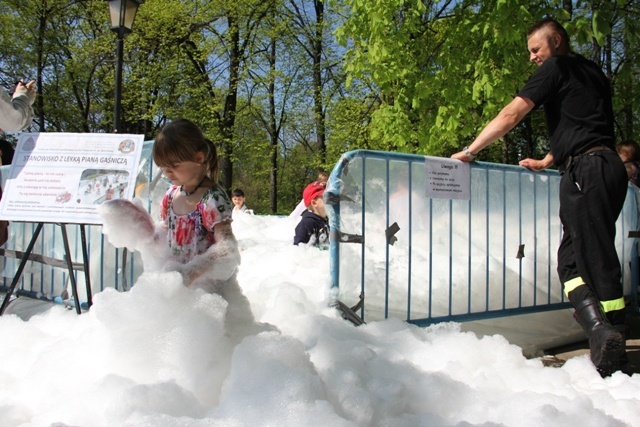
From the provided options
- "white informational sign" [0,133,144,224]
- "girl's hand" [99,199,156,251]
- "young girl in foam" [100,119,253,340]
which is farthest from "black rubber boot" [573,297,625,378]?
"white informational sign" [0,133,144,224]

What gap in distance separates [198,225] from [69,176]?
1.59m

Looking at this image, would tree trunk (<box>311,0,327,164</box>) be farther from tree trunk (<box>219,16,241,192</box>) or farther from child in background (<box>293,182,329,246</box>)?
child in background (<box>293,182,329,246</box>)

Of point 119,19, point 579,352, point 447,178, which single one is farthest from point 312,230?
point 119,19

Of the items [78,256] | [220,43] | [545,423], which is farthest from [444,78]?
[220,43]

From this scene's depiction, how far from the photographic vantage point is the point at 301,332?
9.25 feet

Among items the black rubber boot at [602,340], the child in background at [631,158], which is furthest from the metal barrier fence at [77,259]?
the child in background at [631,158]

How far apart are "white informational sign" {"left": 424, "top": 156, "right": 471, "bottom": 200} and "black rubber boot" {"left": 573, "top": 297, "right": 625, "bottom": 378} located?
102 cm

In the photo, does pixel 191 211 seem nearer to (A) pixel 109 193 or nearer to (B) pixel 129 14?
(A) pixel 109 193

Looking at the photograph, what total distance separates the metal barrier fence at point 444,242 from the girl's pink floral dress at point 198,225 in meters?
0.82

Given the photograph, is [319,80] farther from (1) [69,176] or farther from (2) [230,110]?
(1) [69,176]

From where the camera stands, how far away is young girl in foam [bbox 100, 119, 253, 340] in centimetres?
239

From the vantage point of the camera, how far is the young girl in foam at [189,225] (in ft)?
7.84

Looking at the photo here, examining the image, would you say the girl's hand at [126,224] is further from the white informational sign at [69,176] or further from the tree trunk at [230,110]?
the tree trunk at [230,110]

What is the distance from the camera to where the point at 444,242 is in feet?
11.8
